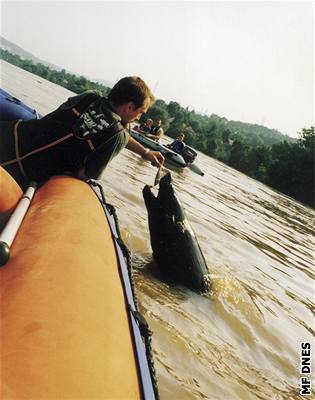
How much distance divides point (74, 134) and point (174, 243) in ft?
5.89

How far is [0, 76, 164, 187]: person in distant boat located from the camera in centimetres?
332

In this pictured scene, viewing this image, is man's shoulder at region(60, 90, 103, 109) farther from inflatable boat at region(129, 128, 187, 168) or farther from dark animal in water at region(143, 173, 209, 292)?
inflatable boat at region(129, 128, 187, 168)

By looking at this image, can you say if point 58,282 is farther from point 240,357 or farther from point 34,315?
point 240,357

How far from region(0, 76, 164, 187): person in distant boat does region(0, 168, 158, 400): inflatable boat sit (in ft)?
2.68

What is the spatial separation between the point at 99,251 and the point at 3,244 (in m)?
0.62

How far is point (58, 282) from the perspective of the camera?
5.65 feet

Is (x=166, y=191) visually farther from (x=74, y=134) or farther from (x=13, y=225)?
(x=13, y=225)

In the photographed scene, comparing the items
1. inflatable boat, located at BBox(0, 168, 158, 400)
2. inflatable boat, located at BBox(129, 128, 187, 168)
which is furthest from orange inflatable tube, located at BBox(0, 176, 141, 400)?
inflatable boat, located at BBox(129, 128, 187, 168)

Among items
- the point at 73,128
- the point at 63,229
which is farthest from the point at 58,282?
the point at 73,128

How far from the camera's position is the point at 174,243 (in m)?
4.47

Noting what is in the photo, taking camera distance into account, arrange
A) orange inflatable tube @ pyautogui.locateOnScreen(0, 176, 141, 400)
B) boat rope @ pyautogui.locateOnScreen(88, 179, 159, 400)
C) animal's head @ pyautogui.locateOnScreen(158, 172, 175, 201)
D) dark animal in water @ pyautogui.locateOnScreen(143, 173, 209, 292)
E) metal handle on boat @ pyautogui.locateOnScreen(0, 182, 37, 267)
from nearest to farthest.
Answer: orange inflatable tube @ pyautogui.locateOnScreen(0, 176, 141, 400) < boat rope @ pyautogui.locateOnScreen(88, 179, 159, 400) < metal handle on boat @ pyautogui.locateOnScreen(0, 182, 37, 267) < dark animal in water @ pyautogui.locateOnScreen(143, 173, 209, 292) < animal's head @ pyautogui.locateOnScreen(158, 172, 175, 201)

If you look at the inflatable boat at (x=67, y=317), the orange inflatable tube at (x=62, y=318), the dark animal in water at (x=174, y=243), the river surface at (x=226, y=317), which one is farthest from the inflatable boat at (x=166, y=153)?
the orange inflatable tube at (x=62, y=318)

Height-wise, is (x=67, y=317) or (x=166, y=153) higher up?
(x=166, y=153)

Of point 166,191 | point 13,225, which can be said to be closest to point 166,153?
point 166,191
